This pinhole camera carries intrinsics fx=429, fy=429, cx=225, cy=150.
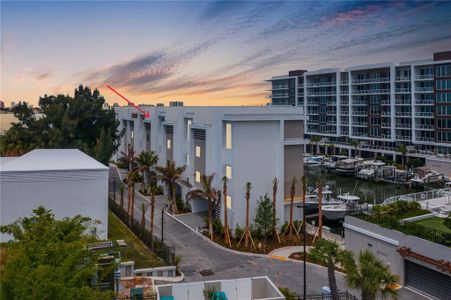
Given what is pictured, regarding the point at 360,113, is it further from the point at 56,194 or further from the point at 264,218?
the point at 56,194

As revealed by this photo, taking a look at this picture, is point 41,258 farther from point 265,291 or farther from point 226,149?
point 226,149

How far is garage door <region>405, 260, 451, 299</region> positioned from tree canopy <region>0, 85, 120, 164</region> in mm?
36317

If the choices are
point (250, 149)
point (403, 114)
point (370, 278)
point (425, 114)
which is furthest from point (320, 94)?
point (370, 278)

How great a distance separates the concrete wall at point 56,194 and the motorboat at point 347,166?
4883 centimetres

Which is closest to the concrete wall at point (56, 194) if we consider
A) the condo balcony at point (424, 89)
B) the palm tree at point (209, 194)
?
the palm tree at point (209, 194)

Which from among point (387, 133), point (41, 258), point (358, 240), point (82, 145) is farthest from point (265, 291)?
point (387, 133)

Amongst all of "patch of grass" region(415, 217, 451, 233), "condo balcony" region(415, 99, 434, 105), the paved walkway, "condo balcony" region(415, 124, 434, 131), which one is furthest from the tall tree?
"condo balcony" region(415, 99, 434, 105)

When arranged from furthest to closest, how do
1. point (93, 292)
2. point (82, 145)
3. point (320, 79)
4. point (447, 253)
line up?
point (320, 79) < point (82, 145) < point (447, 253) < point (93, 292)

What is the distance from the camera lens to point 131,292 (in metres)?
21.0

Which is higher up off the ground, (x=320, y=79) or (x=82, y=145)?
(x=320, y=79)

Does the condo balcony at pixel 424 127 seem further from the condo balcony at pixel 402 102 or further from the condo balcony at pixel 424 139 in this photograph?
the condo balcony at pixel 402 102

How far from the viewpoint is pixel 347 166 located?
69.8 m

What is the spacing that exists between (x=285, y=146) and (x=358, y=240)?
1070cm

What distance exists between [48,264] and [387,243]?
58.9 ft
